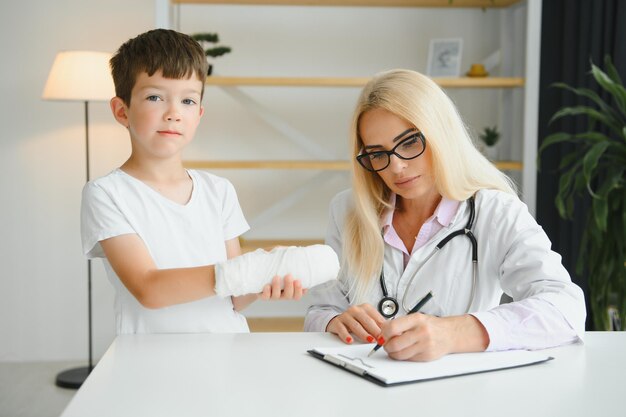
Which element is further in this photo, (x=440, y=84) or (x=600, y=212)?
(x=440, y=84)

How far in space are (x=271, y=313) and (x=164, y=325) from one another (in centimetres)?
234

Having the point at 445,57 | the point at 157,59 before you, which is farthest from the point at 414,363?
the point at 445,57

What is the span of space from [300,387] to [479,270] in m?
0.75

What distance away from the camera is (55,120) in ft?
13.5

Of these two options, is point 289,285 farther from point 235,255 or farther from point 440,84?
point 440,84

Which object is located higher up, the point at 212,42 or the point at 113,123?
the point at 212,42

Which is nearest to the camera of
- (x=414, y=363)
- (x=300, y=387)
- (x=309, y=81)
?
(x=300, y=387)

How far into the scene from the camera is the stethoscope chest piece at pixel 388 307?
5.84 ft

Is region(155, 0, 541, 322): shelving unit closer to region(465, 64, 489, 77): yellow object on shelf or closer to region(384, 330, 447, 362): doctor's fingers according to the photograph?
region(465, 64, 489, 77): yellow object on shelf

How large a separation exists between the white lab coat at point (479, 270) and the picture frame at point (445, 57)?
6.08 feet

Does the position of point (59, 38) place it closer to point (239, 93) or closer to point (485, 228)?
point (239, 93)

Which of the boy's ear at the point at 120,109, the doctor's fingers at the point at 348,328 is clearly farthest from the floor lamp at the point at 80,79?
the doctor's fingers at the point at 348,328

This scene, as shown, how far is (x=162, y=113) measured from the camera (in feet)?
5.49

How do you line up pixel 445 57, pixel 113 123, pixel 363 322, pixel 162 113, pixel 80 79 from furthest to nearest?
pixel 113 123, pixel 445 57, pixel 80 79, pixel 162 113, pixel 363 322
